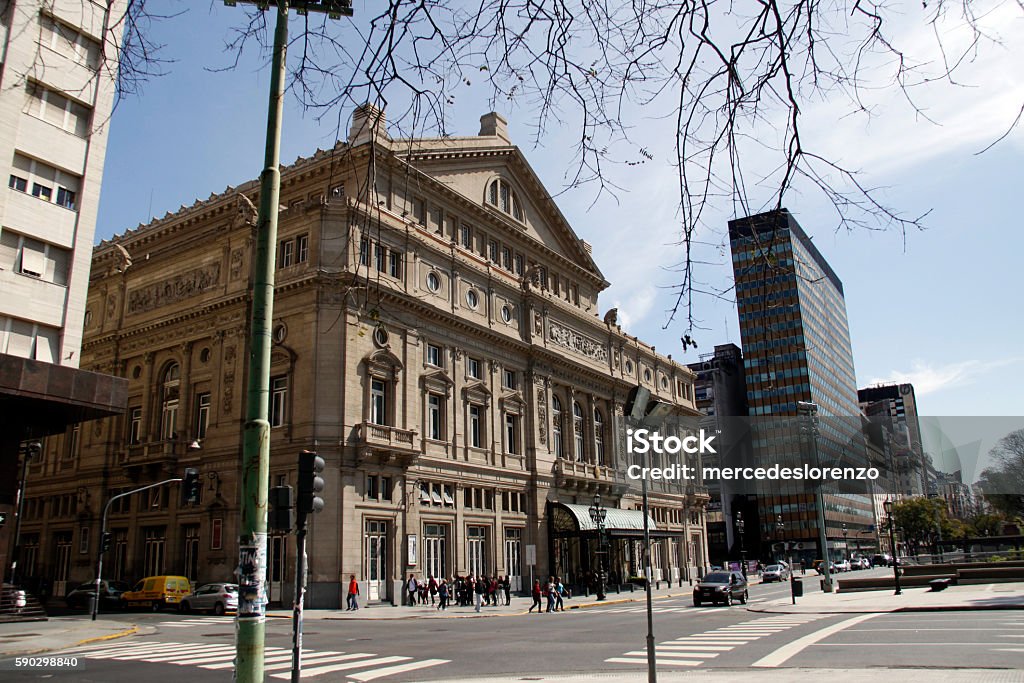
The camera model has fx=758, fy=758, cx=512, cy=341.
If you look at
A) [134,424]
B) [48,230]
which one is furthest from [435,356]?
[48,230]

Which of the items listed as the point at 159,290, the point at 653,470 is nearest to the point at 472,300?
the point at 159,290

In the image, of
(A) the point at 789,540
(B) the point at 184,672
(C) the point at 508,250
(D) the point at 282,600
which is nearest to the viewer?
(B) the point at 184,672

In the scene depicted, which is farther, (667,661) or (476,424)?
(476,424)

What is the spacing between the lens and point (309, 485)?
10984mm

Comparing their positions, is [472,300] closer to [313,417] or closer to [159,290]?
[313,417]

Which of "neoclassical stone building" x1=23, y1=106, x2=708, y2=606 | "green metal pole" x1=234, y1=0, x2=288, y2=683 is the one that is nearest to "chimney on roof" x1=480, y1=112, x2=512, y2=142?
"neoclassical stone building" x1=23, y1=106, x2=708, y2=606

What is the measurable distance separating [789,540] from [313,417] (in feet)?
342

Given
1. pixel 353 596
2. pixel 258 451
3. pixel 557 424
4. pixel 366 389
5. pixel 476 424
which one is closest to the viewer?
pixel 258 451

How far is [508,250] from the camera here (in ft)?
180

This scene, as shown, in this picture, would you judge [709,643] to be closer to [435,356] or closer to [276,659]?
[276,659]

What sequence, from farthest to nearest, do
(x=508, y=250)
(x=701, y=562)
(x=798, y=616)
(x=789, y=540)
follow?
(x=789, y=540) < (x=701, y=562) < (x=508, y=250) < (x=798, y=616)

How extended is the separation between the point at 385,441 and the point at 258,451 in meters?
32.4

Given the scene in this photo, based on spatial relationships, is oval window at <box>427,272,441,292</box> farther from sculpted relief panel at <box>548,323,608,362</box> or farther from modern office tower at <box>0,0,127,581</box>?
modern office tower at <box>0,0,127,581</box>

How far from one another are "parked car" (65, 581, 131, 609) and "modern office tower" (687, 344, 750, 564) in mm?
62989
